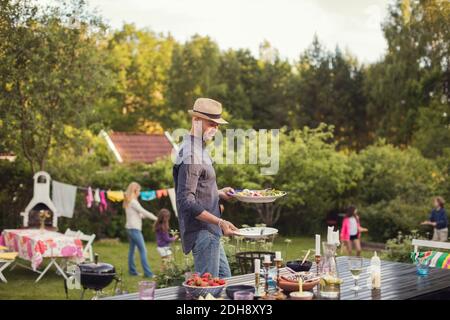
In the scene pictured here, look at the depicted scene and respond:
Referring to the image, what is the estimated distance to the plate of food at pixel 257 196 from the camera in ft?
14.8

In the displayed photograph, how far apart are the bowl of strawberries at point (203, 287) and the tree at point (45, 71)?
9705 mm

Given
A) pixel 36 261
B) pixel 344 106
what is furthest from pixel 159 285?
pixel 344 106

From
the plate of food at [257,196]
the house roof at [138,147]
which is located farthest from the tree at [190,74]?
the plate of food at [257,196]

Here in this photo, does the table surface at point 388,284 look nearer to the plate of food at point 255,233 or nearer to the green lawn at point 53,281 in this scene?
the plate of food at point 255,233

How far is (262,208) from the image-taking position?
15.1 m

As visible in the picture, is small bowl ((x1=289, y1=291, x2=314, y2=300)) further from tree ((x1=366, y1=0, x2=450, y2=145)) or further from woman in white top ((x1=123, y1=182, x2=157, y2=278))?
tree ((x1=366, y1=0, x2=450, y2=145))

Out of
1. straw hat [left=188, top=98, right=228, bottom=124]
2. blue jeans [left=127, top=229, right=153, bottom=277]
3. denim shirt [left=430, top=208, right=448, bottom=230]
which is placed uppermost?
straw hat [left=188, top=98, right=228, bottom=124]

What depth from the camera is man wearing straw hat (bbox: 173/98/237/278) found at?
4.19 meters

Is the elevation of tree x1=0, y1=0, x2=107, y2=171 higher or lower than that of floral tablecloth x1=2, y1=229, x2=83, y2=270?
higher

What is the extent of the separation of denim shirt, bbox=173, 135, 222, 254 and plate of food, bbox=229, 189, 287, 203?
0.61 feet

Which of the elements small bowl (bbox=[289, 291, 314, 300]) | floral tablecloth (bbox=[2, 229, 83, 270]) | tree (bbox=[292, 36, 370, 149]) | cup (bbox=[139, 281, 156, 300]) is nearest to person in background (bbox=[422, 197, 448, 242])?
floral tablecloth (bbox=[2, 229, 83, 270])

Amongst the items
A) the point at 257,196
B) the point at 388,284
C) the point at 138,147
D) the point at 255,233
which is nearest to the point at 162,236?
the point at 257,196

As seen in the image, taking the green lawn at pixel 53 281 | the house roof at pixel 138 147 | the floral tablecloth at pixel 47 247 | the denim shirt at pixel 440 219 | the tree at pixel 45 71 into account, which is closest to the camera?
the green lawn at pixel 53 281

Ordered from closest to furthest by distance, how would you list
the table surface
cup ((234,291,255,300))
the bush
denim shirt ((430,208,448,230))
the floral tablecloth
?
cup ((234,291,255,300)), the table surface, the floral tablecloth, denim shirt ((430,208,448,230)), the bush
